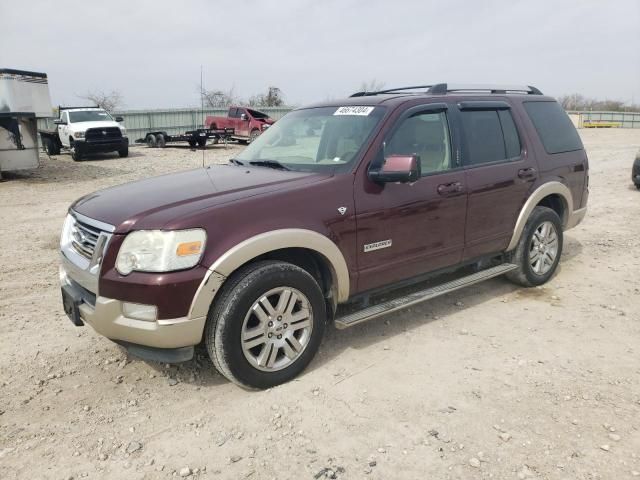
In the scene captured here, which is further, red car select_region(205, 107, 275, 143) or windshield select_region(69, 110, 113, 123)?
red car select_region(205, 107, 275, 143)

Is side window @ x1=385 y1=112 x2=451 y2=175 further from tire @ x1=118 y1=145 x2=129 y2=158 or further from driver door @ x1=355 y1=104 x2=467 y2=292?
tire @ x1=118 y1=145 x2=129 y2=158

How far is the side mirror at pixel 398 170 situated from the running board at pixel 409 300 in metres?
0.93

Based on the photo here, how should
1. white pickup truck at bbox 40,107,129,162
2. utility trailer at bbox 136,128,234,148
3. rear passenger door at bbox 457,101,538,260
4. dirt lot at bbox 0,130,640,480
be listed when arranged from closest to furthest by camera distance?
dirt lot at bbox 0,130,640,480
rear passenger door at bbox 457,101,538,260
white pickup truck at bbox 40,107,129,162
utility trailer at bbox 136,128,234,148

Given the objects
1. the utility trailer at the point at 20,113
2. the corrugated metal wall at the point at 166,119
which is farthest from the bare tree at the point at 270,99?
the utility trailer at the point at 20,113

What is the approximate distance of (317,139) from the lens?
162 inches

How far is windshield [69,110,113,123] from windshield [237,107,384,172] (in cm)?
1626

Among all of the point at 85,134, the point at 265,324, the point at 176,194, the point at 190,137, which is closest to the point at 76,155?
the point at 85,134

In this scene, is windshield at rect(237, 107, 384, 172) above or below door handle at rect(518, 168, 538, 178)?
above

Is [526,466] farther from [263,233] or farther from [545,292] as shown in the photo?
[545,292]

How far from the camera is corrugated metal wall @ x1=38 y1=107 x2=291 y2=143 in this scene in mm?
27375

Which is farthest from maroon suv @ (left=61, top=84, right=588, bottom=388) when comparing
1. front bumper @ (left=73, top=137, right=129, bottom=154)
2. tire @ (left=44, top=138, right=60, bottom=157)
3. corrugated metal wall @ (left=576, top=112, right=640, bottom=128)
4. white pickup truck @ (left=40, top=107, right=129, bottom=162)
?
corrugated metal wall @ (left=576, top=112, right=640, bottom=128)

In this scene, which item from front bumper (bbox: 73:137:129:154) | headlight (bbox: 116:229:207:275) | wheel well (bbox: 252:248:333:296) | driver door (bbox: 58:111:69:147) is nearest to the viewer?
headlight (bbox: 116:229:207:275)

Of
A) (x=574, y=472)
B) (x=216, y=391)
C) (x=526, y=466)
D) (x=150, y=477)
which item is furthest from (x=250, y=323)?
(x=574, y=472)

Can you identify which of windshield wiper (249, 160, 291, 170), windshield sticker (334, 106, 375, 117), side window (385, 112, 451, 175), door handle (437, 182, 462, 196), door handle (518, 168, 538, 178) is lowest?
door handle (437, 182, 462, 196)
